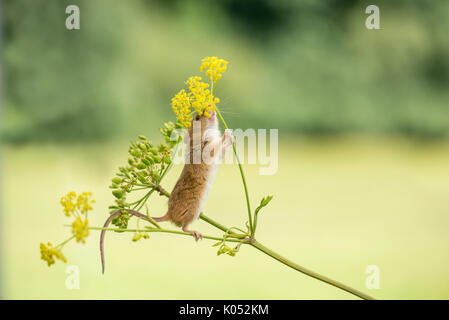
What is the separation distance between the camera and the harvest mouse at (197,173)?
92 cm

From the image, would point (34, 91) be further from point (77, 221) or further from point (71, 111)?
point (77, 221)

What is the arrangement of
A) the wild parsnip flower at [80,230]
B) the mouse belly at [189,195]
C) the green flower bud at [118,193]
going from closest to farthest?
the wild parsnip flower at [80,230] → the green flower bud at [118,193] → the mouse belly at [189,195]

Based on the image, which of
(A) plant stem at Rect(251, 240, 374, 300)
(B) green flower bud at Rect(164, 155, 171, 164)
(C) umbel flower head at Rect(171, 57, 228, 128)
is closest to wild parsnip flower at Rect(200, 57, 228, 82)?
(C) umbel flower head at Rect(171, 57, 228, 128)

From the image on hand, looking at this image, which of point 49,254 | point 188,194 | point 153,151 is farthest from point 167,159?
point 49,254

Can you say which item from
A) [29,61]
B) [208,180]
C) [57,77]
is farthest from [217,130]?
[29,61]

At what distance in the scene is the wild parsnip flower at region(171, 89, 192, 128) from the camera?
0.77 m

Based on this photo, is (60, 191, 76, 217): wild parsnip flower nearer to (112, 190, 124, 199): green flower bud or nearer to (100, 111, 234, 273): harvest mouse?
(112, 190, 124, 199): green flower bud

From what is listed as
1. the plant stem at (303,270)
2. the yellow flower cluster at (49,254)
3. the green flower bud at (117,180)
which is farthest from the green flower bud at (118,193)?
the plant stem at (303,270)

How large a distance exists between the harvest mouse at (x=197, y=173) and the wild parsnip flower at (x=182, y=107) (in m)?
0.10

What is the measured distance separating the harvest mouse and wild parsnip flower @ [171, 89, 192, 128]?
10 centimetres

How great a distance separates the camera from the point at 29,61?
2.83 metres

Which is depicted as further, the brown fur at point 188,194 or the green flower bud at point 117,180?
the brown fur at point 188,194

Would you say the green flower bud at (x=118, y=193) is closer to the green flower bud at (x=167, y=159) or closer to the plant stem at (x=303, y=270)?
the green flower bud at (x=167, y=159)

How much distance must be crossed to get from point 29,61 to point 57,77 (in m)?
0.23
